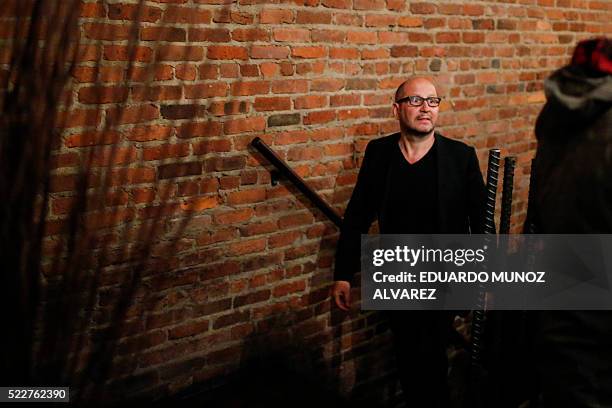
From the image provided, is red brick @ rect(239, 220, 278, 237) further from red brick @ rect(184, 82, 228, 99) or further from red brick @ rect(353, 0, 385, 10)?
red brick @ rect(353, 0, 385, 10)

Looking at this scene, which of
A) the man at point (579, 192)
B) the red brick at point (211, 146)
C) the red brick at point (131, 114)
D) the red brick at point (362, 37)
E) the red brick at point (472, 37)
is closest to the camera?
the man at point (579, 192)

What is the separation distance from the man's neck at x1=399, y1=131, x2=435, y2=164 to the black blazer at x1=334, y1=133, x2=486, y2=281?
0.13ft

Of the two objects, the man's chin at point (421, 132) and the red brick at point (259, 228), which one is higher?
the man's chin at point (421, 132)

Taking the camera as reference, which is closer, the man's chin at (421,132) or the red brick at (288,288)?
the man's chin at (421,132)

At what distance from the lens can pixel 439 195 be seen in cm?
230

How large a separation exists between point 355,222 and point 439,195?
0.40 metres

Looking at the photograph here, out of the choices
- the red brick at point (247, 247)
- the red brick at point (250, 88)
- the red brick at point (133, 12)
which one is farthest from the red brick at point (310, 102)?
the red brick at point (133, 12)

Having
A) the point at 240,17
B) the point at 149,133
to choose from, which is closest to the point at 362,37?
the point at 240,17

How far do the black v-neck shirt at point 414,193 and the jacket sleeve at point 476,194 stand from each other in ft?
0.55

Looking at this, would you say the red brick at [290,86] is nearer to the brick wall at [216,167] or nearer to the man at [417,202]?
the brick wall at [216,167]

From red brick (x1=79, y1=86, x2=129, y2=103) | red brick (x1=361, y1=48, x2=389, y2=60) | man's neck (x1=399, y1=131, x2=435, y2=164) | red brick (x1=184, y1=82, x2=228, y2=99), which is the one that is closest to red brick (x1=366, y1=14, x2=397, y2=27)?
red brick (x1=361, y1=48, x2=389, y2=60)

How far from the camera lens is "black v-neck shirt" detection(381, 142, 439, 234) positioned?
92.2 inches

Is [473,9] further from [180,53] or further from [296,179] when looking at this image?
[180,53]

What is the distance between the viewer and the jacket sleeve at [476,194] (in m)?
2.39
